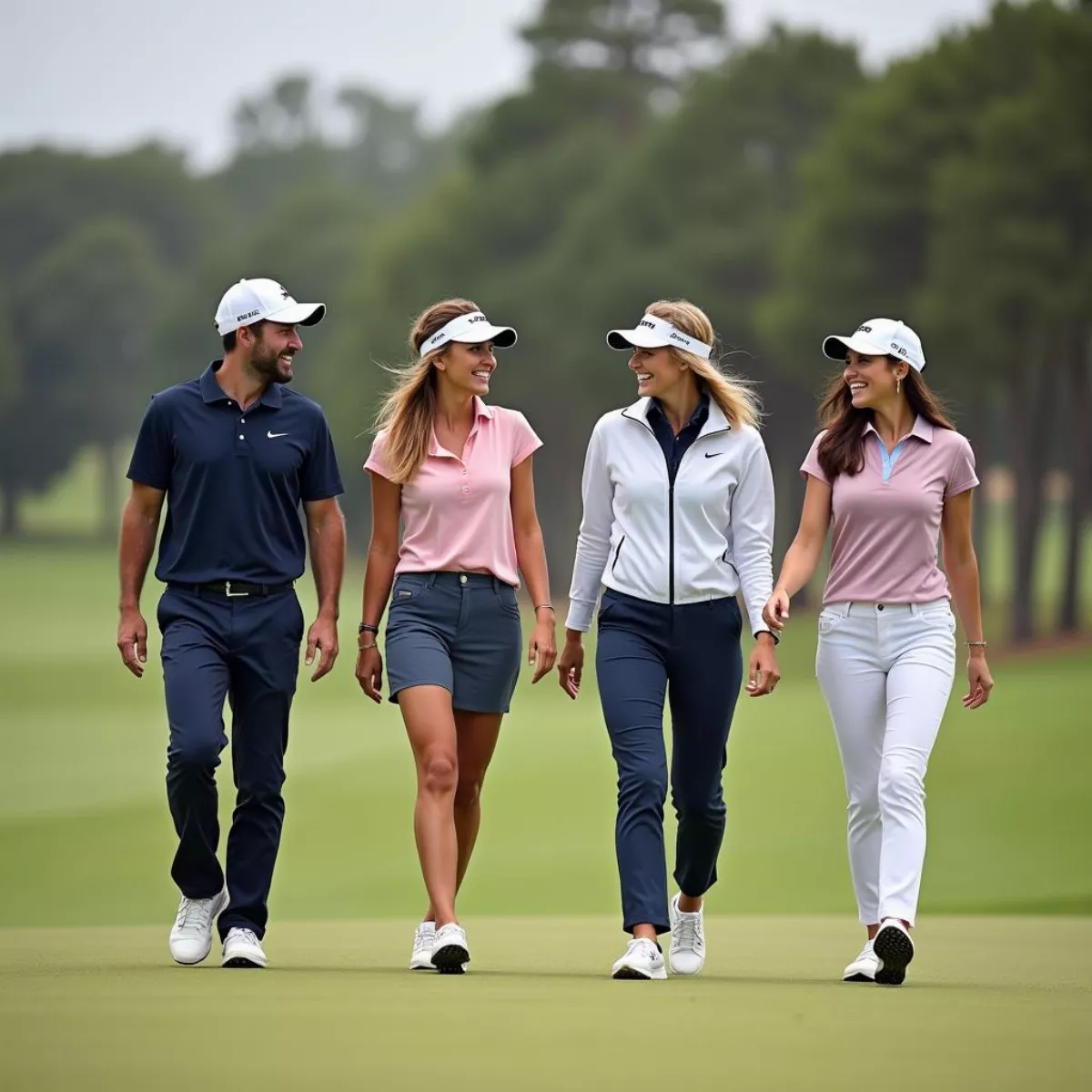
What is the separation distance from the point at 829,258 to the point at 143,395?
1693 inches

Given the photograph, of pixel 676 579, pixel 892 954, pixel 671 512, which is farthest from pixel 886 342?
pixel 892 954

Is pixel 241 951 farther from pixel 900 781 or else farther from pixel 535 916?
pixel 535 916

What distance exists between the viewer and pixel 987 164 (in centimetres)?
3572

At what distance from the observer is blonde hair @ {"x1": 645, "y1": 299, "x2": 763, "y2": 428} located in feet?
27.7

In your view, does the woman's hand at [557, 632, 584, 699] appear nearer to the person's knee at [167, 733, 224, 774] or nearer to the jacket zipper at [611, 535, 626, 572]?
the jacket zipper at [611, 535, 626, 572]

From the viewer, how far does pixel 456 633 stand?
8.40 meters

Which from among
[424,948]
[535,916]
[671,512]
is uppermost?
[671,512]

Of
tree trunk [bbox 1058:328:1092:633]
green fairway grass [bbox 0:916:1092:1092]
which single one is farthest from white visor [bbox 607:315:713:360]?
tree trunk [bbox 1058:328:1092:633]

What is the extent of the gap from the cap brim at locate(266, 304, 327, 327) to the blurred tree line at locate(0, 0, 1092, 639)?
6.18 metres

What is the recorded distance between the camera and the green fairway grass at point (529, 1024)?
5.60 m

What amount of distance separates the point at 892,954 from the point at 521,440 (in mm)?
2253

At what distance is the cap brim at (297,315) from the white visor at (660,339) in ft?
3.33

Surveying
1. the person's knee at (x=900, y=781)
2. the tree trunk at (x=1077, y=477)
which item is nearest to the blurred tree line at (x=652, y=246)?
the tree trunk at (x=1077, y=477)

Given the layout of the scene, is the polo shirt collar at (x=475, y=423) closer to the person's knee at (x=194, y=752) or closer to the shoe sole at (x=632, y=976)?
the person's knee at (x=194, y=752)
